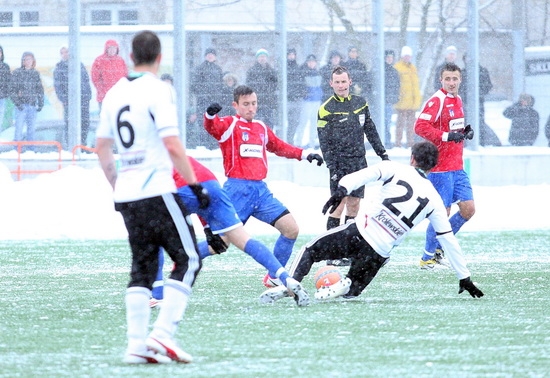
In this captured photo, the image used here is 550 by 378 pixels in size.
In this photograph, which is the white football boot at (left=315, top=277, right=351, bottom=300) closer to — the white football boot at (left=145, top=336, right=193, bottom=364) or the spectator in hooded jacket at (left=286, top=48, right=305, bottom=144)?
the white football boot at (left=145, top=336, right=193, bottom=364)

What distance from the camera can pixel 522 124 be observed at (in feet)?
68.0

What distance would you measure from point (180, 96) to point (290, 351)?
1309cm

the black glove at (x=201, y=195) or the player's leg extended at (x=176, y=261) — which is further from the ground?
the black glove at (x=201, y=195)

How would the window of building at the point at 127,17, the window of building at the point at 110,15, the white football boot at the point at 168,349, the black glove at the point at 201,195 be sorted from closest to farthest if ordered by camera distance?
the white football boot at the point at 168,349 → the black glove at the point at 201,195 → the window of building at the point at 110,15 → the window of building at the point at 127,17

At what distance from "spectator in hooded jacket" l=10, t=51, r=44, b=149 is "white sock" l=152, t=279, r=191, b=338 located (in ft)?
43.8

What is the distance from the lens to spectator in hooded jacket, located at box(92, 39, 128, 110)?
18.8 metres

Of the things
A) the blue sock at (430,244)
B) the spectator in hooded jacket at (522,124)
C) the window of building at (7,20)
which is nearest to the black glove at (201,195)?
the blue sock at (430,244)

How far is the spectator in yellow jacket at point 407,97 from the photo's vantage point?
19906mm

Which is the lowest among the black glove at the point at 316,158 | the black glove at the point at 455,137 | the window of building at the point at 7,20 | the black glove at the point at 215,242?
the black glove at the point at 215,242

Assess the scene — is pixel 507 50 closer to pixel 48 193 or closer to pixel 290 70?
pixel 290 70

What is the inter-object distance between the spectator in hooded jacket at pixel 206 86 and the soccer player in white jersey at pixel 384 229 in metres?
10.3

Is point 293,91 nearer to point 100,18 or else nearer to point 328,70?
point 328,70

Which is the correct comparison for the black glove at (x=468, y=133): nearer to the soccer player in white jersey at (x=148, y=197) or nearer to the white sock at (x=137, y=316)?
the soccer player in white jersey at (x=148, y=197)

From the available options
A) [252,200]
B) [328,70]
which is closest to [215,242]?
[252,200]
